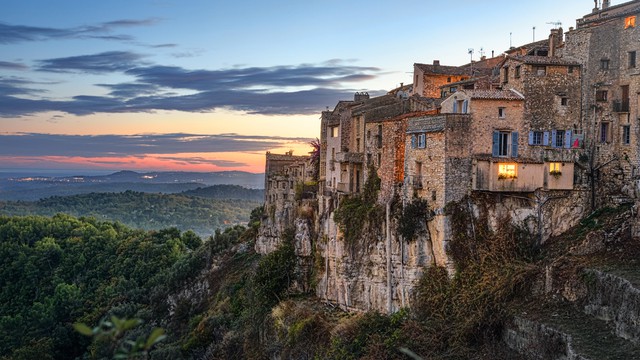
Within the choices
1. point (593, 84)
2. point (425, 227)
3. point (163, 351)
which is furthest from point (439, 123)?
point (163, 351)

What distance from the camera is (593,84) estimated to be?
3703cm

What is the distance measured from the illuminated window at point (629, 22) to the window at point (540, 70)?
429 centimetres

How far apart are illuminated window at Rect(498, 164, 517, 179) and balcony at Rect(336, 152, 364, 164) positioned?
1012 centimetres

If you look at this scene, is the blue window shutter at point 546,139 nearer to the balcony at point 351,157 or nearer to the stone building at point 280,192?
the balcony at point 351,157

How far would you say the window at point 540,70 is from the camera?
37.3m

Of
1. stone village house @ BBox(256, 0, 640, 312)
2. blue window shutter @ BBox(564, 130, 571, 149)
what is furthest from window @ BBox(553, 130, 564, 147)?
blue window shutter @ BBox(564, 130, 571, 149)

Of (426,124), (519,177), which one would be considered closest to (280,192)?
(426,124)

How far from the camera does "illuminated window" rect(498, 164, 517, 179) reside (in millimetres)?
35531

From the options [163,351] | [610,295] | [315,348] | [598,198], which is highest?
[598,198]

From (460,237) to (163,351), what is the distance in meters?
30.9

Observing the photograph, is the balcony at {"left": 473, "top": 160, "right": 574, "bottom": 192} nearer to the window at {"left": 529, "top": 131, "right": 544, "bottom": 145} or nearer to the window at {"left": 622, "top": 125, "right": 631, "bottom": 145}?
the window at {"left": 529, "top": 131, "right": 544, "bottom": 145}

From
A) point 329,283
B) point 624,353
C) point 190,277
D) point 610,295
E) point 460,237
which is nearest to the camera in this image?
point 624,353

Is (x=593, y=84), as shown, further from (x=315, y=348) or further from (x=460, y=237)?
(x=315, y=348)

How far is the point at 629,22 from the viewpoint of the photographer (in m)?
36.2
